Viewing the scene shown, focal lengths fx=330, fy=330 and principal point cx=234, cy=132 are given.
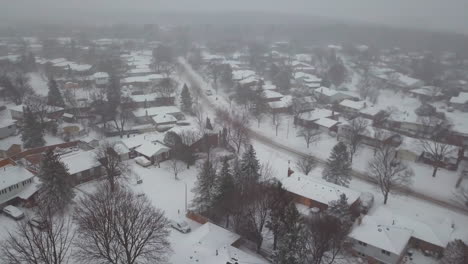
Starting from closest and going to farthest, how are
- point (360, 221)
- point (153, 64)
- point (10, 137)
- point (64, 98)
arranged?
point (360, 221) → point (10, 137) → point (64, 98) → point (153, 64)

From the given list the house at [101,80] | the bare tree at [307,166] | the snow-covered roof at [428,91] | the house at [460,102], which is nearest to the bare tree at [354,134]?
the bare tree at [307,166]

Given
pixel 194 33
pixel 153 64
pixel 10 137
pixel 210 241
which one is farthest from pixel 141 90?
pixel 194 33

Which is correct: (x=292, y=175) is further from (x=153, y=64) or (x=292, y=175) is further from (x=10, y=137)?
(x=153, y=64)

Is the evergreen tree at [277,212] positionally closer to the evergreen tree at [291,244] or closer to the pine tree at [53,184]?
the evergreen tree at [291,244]

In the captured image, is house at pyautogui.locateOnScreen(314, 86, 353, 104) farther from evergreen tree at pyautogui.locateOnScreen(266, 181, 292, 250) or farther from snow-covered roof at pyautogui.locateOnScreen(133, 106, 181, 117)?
evergreen tree at pyautogui.locateOnScreen(266, 181, 292, 250)

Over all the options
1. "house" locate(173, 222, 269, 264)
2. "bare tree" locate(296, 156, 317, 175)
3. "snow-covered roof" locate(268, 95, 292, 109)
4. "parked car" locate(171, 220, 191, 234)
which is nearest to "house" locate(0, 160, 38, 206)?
"parked car" locate(171, 220, 191, 234)

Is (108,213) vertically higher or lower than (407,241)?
higher
